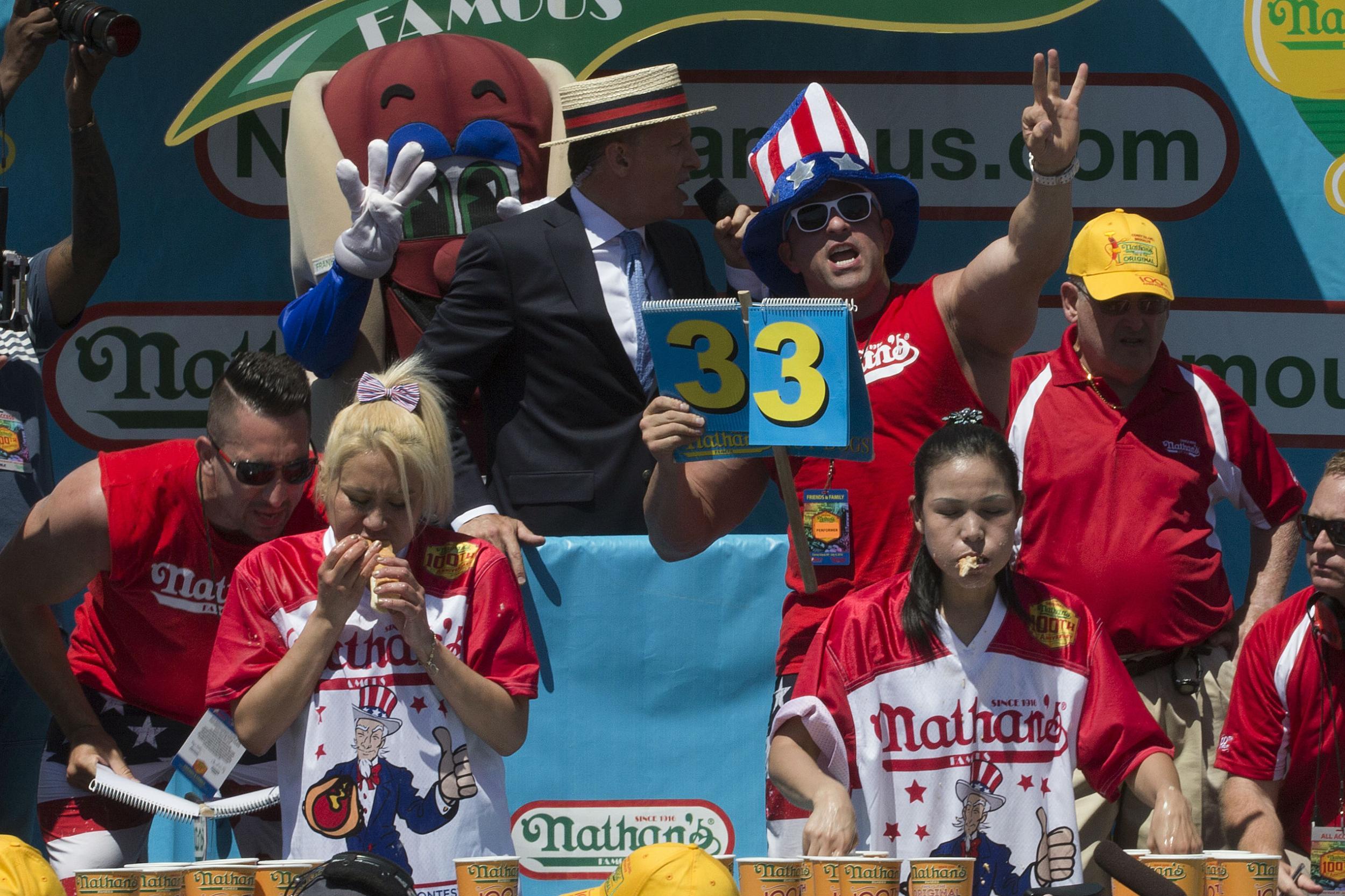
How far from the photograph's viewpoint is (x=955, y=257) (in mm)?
5609

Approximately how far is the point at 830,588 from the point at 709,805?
88 cm

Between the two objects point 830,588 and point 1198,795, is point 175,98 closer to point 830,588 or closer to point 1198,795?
point 830,588

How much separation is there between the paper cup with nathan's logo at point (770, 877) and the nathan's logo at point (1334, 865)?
4.82 ft

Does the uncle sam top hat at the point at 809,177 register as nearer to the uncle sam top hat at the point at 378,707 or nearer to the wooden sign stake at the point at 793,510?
the wooden sign stake at the point at 793,510

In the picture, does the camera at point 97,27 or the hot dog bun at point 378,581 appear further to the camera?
the camera at point 97,27

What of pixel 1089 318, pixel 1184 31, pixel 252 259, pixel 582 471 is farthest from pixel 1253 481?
pixel 252 259

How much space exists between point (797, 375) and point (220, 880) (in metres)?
1.43

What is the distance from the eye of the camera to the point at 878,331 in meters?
3.52

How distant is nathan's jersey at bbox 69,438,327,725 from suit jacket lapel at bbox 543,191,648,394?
0.97m

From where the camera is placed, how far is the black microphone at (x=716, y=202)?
4488 millimetres

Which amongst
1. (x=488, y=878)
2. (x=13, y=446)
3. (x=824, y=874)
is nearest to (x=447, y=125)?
(x=13, y=446)

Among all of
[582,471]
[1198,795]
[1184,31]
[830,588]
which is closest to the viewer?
[830,588]

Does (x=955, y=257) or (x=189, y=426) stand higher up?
(x=955, y=257)

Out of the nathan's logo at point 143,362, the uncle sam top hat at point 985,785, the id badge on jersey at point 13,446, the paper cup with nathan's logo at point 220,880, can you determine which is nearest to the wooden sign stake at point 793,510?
the uncle sam top hat at point 985,785
